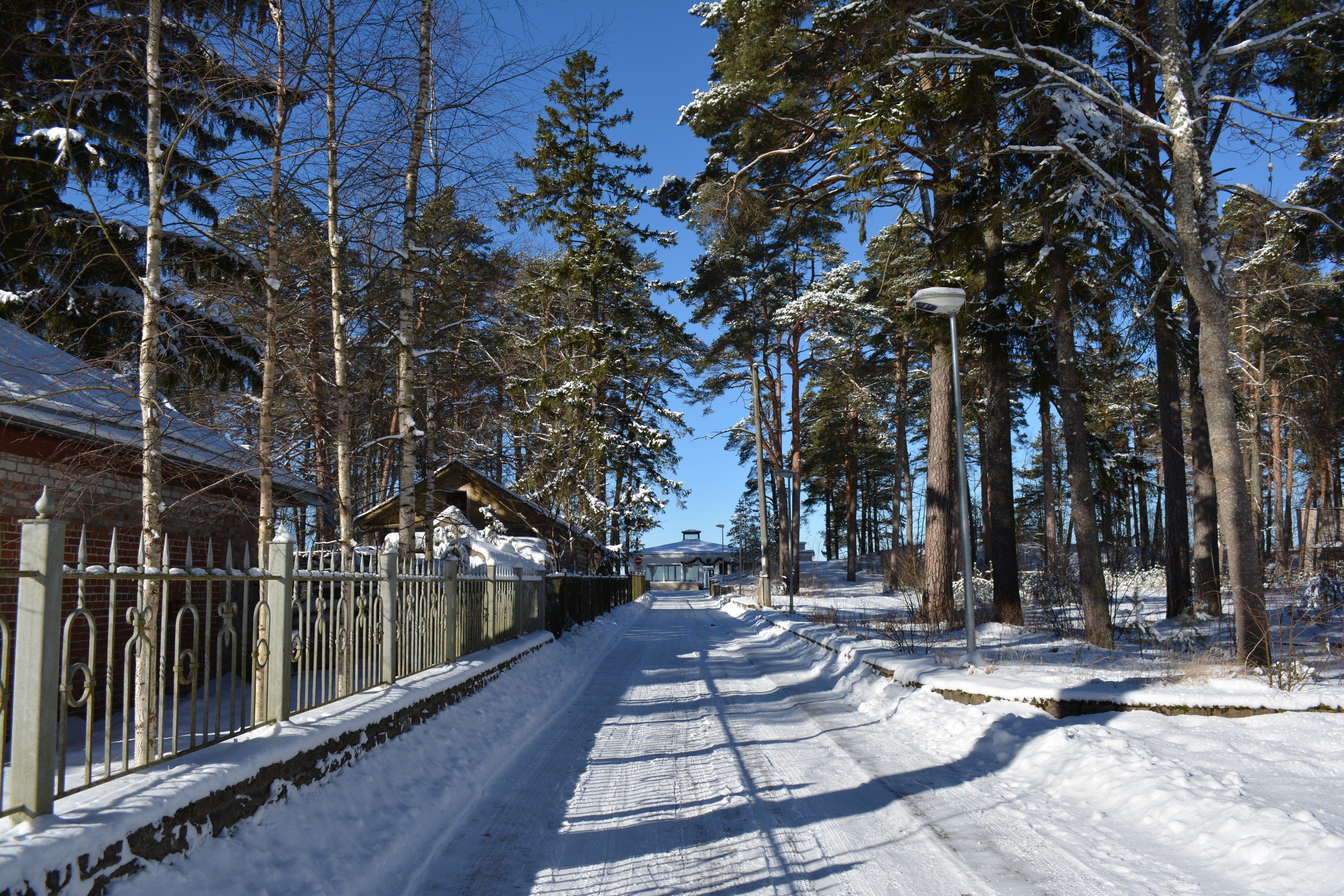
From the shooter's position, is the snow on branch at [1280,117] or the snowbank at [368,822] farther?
the snow on branch at [1280,117]

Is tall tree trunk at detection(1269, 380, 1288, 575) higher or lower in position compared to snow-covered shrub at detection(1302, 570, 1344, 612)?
higher

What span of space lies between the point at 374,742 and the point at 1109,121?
1163cm

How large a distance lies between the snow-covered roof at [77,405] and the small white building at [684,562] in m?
71.7

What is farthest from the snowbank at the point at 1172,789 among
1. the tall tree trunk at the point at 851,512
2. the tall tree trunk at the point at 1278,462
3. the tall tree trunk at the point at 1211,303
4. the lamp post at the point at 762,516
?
the tall tree trunk at the point at 851,512

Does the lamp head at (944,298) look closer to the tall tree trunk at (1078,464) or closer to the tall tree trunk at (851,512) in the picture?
the tall tree trunk at (1078,464)

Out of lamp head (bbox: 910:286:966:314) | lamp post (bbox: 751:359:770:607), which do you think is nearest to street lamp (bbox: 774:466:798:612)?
lamp post (bbox: 751:359:770:607)

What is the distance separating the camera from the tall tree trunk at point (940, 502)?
15586mm

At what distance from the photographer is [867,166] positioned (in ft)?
38.1

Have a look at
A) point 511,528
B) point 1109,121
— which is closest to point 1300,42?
point 1109,121

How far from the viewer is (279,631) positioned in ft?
15.4

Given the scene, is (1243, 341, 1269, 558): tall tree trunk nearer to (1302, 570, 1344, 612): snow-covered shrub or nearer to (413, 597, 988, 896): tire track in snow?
(1302, 570, 1344, 612): snow-covered shrub

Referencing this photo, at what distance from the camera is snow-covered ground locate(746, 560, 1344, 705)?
25.7 ft

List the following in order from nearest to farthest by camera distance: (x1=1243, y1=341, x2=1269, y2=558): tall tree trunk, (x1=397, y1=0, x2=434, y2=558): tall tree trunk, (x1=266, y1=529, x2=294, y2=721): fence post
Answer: (x1=266, y1=529, x2=294, y2=721): fence post → (x1=397, y1=0, x2=434, y2=558): tall tree trunk → (x1=1243, y1=341, x2=1269, y2=558): tall tree trunk

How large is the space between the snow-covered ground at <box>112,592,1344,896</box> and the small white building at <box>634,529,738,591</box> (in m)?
71.9
